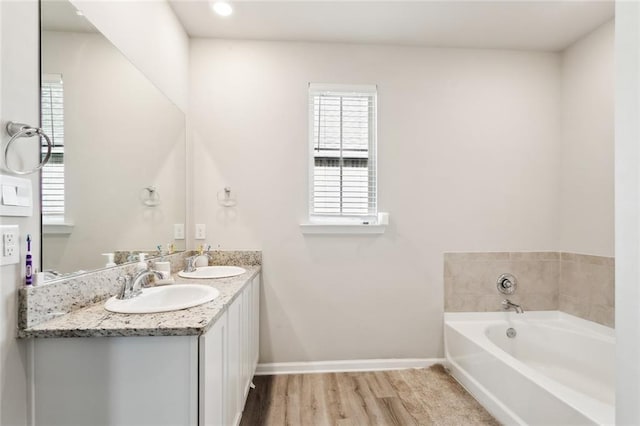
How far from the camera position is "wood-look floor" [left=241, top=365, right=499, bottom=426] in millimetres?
1857

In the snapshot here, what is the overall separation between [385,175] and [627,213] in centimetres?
191

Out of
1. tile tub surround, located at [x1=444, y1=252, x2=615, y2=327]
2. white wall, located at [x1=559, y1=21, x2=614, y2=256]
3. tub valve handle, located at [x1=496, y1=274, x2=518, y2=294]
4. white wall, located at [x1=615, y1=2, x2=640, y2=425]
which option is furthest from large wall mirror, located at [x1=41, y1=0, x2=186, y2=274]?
white wall, located at [x1=559, y1=21, x2=614, y2=256]

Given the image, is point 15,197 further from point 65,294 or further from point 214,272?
point 214,272

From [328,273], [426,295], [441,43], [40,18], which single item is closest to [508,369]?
[426,295]

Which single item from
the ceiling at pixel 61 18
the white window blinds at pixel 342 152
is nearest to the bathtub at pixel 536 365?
the white window blinds at pixel 342 152

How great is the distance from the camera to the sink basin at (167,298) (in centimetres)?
126

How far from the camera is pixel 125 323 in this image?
3.52ft

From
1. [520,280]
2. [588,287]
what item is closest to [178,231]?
[520,280]

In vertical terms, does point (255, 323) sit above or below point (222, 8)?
below

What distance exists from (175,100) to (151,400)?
6.30 feet

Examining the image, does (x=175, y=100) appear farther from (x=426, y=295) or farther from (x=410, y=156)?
(x=426, y=295)

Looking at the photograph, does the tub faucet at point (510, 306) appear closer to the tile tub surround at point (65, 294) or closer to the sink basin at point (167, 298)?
the sink basin at point (167, 298)

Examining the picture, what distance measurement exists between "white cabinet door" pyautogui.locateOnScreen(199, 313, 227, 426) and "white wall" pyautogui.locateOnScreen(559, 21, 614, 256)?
2714 mm

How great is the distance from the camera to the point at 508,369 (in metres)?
1.81
